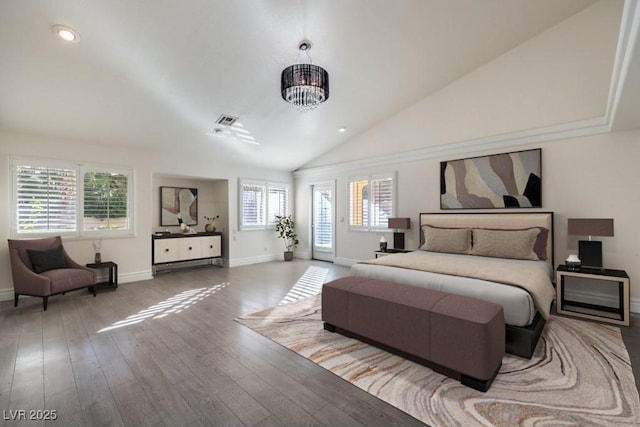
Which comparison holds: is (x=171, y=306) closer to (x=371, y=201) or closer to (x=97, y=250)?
(x=97, y=250)

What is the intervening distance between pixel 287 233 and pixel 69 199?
14.9 feet

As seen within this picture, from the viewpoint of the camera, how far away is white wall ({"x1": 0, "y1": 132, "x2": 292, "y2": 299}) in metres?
4.29

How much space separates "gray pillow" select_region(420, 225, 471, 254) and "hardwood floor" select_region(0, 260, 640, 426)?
6.28 ft

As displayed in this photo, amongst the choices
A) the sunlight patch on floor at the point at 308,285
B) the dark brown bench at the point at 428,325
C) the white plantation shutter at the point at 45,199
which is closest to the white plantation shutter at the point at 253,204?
the sunlight patch on floor at the point at 308,285

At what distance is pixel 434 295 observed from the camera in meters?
2.58

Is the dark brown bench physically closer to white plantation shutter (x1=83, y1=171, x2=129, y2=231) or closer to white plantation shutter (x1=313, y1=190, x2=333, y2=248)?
white plantation shutter (x1=313, y1=190, x2=333, y2=248)

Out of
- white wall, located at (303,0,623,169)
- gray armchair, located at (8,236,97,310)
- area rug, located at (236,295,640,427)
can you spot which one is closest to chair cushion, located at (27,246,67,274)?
gray armchair, located at (8,236,97,310)

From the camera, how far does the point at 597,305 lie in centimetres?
383

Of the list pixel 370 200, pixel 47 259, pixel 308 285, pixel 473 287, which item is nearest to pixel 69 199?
pixel 47 259

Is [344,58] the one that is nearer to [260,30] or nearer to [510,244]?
[260,30]

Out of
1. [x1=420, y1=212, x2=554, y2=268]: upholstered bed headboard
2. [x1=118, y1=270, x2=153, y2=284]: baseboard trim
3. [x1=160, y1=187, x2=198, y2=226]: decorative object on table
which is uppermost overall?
[x1=160, y1=187, x2=198, y2=226]: decorative object on table

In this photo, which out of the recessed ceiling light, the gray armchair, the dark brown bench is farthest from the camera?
the gray armchair

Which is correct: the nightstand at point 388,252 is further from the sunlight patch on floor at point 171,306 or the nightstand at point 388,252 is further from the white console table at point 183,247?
the white console table at point 183,247

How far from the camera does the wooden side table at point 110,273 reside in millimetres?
4828
